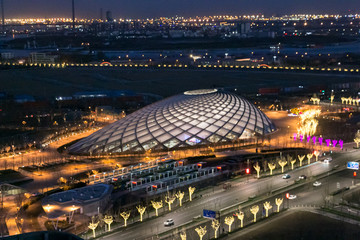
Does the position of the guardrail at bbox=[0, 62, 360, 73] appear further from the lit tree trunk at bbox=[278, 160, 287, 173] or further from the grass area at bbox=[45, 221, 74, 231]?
the grass area at bbox=[45, 221, 74, 231]

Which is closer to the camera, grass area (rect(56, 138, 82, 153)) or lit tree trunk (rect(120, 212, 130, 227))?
lit tree trunk (rect(120, 212, 130, 227))

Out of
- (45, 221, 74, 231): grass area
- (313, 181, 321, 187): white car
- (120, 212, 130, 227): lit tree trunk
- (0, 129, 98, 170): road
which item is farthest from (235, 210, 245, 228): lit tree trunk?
(0, 129, 98, 170): road

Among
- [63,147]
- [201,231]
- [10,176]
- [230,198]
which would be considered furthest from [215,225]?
[63,147]

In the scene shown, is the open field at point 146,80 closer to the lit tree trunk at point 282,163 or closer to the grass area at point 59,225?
the lit tree trunk at point 282,163

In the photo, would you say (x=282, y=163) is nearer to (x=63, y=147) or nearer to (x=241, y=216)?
(x=241, y=216)

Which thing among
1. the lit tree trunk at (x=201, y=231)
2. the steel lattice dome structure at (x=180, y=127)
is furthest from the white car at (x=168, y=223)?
the steel lattice dome structure at (x=180, y=127)
